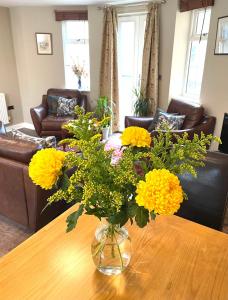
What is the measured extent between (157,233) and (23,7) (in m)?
4.95

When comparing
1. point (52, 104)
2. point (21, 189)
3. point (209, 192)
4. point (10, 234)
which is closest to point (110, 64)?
point (52, 104)

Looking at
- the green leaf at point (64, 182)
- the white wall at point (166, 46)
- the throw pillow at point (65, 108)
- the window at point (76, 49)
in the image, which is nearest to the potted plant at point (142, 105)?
the white wall at point (166, 46)

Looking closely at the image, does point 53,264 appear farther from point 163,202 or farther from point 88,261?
point 163,202

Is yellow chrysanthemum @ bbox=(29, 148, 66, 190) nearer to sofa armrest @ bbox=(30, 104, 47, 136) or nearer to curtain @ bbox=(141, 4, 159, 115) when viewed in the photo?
curtain @ bbox=(141, 4, 159, 115)

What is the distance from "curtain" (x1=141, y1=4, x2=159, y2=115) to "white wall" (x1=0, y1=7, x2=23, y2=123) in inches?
106

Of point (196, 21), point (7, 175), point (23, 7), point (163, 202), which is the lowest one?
point (7, 175)

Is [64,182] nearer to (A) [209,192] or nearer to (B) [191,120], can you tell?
(A) [209,192]

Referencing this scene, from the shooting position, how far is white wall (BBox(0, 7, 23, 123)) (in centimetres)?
465

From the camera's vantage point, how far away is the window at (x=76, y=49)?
15.8 feet

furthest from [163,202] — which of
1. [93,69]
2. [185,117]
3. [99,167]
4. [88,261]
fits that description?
[93,69]

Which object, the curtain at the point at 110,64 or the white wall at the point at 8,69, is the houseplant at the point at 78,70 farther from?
the white wall at the point at 8,69

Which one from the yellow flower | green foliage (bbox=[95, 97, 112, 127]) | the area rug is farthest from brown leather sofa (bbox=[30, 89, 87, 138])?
the yellow flower

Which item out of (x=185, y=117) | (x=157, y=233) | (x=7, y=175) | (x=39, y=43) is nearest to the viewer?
(x=157, y=233)

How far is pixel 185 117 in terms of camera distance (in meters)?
3.45
